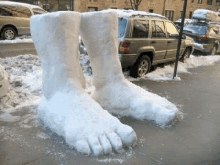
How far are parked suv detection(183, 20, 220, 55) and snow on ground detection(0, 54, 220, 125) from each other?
2.95m

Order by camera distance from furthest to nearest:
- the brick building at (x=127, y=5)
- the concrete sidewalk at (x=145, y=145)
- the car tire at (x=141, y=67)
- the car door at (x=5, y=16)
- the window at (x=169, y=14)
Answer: the window at (x=169, y=14), the brick building at (x=127, y=5), the car door at (x=5, y=16), the car tire at (x=141, y=67), the concrete sidewalk at (x=145, y=145)

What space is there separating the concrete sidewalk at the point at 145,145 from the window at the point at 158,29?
301 cm

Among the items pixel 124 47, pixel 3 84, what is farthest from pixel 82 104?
pixel 124 47

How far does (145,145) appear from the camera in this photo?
11.1 feet

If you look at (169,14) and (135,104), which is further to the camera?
(169,14)

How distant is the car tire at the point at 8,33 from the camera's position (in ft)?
40.3

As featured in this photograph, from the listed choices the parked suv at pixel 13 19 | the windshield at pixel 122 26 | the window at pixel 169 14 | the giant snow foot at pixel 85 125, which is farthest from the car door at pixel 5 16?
the window at pixel 169 14

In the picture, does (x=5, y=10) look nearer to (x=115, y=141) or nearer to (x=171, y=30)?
(x=171, y=30)

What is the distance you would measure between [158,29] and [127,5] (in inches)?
948

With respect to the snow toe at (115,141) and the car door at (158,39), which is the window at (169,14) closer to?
the car door at (158,39)

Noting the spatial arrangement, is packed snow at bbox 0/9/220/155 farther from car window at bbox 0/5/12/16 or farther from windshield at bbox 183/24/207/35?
car window at bbox 0/5/12/16

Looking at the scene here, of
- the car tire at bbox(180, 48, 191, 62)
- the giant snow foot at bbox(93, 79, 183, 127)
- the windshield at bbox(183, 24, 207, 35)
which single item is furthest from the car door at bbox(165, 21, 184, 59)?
the giant snow foot at bbox(93, 79, 183, 127)

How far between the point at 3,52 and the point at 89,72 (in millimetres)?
4145

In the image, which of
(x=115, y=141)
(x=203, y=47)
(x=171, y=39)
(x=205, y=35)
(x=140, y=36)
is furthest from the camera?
(x=203, y=47)
